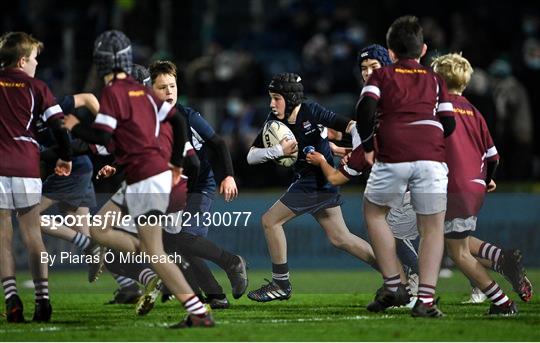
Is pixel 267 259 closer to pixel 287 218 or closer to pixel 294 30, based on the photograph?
pixel 287 218

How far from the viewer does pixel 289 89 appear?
11.5m

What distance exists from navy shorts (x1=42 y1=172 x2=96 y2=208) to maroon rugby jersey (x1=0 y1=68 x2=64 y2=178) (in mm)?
2484

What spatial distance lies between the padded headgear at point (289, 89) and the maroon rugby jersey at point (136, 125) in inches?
89.4

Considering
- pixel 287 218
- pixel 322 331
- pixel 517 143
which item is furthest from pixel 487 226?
pixel 322 331

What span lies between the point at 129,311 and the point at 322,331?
2684 mm

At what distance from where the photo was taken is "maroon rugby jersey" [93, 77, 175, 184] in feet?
30.1

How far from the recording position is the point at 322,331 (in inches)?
360

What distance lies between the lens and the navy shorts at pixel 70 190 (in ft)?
41.3

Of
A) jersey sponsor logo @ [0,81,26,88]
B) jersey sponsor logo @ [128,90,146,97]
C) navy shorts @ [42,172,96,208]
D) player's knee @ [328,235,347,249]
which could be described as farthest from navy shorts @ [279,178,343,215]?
jersey sponsor logo @ [0,81,26,88]

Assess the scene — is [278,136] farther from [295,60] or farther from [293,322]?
[295,60]

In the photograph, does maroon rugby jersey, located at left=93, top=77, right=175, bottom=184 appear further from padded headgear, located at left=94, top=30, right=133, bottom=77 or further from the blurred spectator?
the blurred spectator

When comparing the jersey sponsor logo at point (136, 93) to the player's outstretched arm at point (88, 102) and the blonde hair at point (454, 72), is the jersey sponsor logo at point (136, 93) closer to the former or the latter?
the player's outstretched arm at point (88, 102)

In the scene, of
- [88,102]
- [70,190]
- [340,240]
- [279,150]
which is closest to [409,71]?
[279,150]

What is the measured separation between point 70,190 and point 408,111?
14.1 ft
